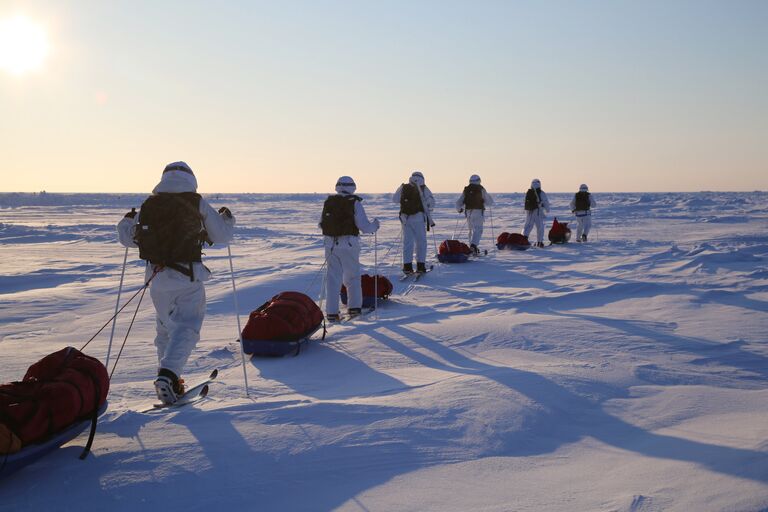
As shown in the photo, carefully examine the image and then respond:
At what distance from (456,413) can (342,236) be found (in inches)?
176

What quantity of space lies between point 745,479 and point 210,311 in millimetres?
7961

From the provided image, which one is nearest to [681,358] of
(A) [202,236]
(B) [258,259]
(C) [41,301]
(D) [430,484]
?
(D) [430,484]

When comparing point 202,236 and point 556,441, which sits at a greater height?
point 202,236

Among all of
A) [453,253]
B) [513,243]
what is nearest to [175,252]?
[453,253]

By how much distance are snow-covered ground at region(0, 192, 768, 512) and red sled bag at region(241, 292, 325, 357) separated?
178 millimetres

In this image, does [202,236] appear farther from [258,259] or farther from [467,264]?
[258,259]

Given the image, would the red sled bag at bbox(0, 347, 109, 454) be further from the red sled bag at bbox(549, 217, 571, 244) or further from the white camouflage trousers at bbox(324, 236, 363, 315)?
the red sled bag at bbox(549, 217, 571, 244)

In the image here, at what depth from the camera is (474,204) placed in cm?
1491

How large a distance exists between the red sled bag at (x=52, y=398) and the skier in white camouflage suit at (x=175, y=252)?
0.89 meters

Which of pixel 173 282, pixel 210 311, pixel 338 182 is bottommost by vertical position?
pixel 210 311

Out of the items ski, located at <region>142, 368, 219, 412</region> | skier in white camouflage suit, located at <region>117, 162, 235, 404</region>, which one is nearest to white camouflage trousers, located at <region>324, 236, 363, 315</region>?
skier in white camouflage suit, located at <region>117, 162, 235, 404</region>

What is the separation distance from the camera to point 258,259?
16359 millimetres

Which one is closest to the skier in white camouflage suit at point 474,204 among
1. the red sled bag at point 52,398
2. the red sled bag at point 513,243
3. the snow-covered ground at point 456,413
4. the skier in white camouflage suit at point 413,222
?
the red sled bag at point 513,243

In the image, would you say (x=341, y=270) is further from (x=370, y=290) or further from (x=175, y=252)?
(x=175, y=252)
